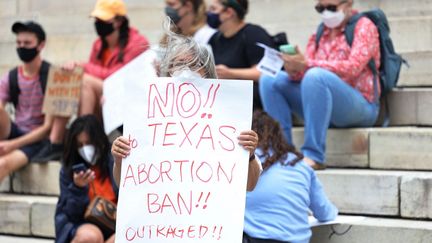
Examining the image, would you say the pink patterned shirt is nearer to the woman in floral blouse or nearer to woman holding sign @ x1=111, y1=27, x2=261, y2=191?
the woman in floral blouse

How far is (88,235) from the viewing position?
5.39 m

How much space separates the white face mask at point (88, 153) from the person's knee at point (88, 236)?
1.77 feet

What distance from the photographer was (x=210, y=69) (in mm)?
3832

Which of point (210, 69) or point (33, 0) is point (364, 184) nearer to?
point (210, 69)

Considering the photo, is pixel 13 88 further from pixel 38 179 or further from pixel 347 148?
pixel 347 148

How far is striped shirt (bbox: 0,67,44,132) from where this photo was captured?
7105 millimetres

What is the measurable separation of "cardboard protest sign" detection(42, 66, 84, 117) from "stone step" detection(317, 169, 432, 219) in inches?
78.0

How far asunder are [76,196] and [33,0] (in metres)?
4.75

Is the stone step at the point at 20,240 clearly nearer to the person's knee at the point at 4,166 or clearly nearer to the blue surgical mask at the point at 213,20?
the person's knee at the point at 4,166

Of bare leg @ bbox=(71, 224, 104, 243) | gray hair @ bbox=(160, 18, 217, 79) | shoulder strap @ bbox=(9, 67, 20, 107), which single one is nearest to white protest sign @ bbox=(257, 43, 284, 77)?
bare leg @ bbox=(71, 224, 104, 243)

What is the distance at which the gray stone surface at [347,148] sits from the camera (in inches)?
237

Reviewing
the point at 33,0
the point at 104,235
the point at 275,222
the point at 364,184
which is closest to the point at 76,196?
the point at 104,235

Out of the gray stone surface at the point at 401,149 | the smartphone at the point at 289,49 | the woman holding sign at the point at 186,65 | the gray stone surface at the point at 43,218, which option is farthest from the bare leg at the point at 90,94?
the woman holding sign at the point at 186,65

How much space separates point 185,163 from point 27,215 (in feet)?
10.2
